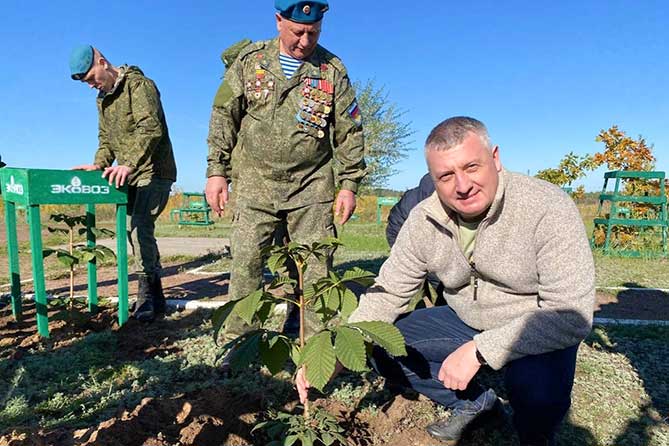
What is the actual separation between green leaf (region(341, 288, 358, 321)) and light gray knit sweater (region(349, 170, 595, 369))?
1.60 feet

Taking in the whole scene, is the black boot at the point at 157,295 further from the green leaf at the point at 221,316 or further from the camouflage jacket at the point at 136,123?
the green leaf at the point at 221,316

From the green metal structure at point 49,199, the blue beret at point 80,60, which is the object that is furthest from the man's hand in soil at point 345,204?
the blue beret at point 80,60

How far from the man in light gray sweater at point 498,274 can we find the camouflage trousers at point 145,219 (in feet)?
7.49

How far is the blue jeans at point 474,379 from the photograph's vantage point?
1.89 m

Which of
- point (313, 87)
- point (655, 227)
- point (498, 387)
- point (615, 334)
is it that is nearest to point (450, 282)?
point (498, 387)

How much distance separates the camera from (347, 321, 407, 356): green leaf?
153 cm

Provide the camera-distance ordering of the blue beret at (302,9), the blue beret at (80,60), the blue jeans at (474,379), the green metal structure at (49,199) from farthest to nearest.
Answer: the blue beret at (80,60) < the green metal structure at (49,199) < the blue beret at (302,9) < the blue jeans at (474,379)

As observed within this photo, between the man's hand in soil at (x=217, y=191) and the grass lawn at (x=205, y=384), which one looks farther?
the man's hand in soil at (x=217, y=191)

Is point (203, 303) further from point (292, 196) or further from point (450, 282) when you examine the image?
point (450, 282)

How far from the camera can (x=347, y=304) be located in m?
1.65

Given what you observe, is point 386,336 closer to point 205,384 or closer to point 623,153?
point 205,384

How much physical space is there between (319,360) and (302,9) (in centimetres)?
201

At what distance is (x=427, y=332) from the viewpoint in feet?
7.55

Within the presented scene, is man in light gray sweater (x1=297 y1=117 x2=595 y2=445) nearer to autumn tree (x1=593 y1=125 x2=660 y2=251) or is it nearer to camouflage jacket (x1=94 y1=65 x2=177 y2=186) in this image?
camouflage jacket (x1=94 y1=65 x2=177 y2=186)
